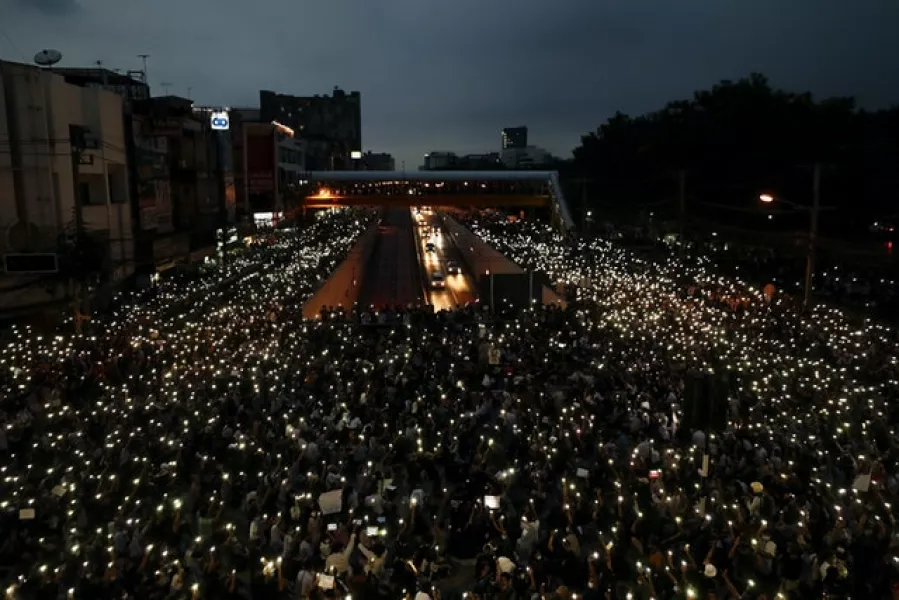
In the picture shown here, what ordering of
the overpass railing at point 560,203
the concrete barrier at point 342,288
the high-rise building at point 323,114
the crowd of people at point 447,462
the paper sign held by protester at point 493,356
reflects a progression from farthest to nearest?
1. the high-rise building at point 323,114
2. the overpass railing at point 560,203
3. the concrete barrier at point 342,288
4. the paper sign held by protester at point 493,356
5. the crowd of people at point 447,462

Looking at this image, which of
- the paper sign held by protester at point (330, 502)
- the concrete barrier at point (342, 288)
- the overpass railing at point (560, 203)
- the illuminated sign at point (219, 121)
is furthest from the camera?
the overpass railing at point (560, 203)

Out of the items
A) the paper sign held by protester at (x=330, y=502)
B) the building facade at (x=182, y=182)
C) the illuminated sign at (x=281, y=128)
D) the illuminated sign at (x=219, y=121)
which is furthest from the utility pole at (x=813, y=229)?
the illuminated sign at (x=281, y=128)

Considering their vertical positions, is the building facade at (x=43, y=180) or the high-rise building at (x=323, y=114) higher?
the high-rise building at (x=323, y=114)

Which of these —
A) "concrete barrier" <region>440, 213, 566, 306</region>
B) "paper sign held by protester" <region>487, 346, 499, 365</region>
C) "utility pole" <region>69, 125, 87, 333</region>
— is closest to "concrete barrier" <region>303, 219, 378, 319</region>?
"concrete barrier" <region>440, 213, 566, 306</region>

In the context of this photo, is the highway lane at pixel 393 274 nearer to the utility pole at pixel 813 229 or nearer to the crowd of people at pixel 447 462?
the crowd of people at pixel 447 462

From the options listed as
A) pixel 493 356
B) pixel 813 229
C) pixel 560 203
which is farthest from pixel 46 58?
pixel 560 203

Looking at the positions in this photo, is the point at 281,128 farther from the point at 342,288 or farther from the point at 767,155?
the point at 767,155
